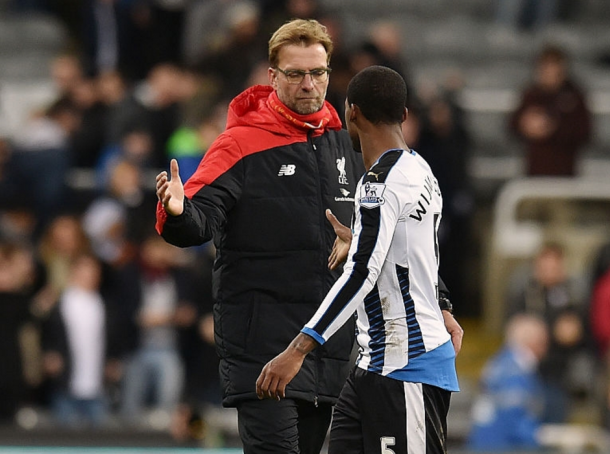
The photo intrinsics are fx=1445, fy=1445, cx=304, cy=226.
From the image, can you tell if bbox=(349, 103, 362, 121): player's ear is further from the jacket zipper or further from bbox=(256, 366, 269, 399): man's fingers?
bbox=(256, 366, 269, 399): man's fingers

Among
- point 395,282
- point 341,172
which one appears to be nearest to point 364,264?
point 395,282

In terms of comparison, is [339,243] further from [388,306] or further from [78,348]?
[78,348]

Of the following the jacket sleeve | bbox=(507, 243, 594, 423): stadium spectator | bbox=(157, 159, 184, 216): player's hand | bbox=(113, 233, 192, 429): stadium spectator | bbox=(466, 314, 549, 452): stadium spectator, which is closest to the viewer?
bbox=(157, 159, 184, 216): player's hand

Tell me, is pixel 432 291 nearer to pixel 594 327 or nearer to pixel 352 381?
pixel 352 381

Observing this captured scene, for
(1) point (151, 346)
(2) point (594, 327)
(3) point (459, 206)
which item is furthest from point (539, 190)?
(1) point (151, 346)

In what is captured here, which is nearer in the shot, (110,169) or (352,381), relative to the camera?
(352,381)

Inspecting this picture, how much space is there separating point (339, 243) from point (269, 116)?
29.7 inches

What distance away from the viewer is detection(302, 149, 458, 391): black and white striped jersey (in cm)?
475

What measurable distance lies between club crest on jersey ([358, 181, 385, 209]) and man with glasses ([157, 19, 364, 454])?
842mm

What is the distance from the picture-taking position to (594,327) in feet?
35.9

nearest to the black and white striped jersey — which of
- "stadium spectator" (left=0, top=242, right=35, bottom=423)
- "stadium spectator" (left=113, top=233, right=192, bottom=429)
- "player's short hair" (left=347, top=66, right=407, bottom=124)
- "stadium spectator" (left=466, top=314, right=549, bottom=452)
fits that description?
"player's short hair" (left=347, top=66, right=407, bottom=124)

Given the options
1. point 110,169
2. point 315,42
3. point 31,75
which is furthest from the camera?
point 31,75

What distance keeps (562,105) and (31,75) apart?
6.34m

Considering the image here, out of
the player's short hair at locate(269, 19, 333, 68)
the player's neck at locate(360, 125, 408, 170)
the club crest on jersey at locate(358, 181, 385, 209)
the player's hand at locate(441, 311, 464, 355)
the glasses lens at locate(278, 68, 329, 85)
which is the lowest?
the player's hand at locate(441, 311, 464, 355)
